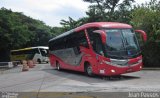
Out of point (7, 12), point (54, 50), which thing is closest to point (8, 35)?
point (7, 12)

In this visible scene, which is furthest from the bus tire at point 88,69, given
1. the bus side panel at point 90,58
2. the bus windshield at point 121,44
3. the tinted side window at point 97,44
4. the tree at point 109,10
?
the tree at point 109,10

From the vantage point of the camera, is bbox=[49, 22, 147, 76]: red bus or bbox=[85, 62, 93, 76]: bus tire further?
bbox=[85, 62, 93, 76]: bus tire

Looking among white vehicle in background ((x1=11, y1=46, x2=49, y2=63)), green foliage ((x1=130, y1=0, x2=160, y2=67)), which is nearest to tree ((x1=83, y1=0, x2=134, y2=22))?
white vehicle in background ((x1=11, y1=46, x2=49, y2=63))

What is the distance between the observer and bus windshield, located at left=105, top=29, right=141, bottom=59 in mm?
20359

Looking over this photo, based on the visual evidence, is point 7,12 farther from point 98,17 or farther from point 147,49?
point 147,49

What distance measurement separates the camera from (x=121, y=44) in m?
20.7

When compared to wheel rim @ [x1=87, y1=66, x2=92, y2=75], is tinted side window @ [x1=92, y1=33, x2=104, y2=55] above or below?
above

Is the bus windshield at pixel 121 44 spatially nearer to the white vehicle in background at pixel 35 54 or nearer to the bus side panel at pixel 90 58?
the bus side panel at pixel 90 58

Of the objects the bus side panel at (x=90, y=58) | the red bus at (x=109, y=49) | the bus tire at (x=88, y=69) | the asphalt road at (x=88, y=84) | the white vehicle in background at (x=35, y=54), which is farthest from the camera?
the white vehicle in background at (x=35, y=54)

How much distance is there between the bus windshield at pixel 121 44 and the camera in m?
20.4

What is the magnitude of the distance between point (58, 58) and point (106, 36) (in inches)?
435

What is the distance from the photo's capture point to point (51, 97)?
14.0m

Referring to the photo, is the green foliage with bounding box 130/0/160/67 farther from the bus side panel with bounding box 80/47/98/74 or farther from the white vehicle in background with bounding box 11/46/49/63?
the white vehicle in background with bounding box 11/46/49/63

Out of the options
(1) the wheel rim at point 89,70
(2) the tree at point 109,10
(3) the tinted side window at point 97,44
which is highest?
(2) the tree at point 109,10
